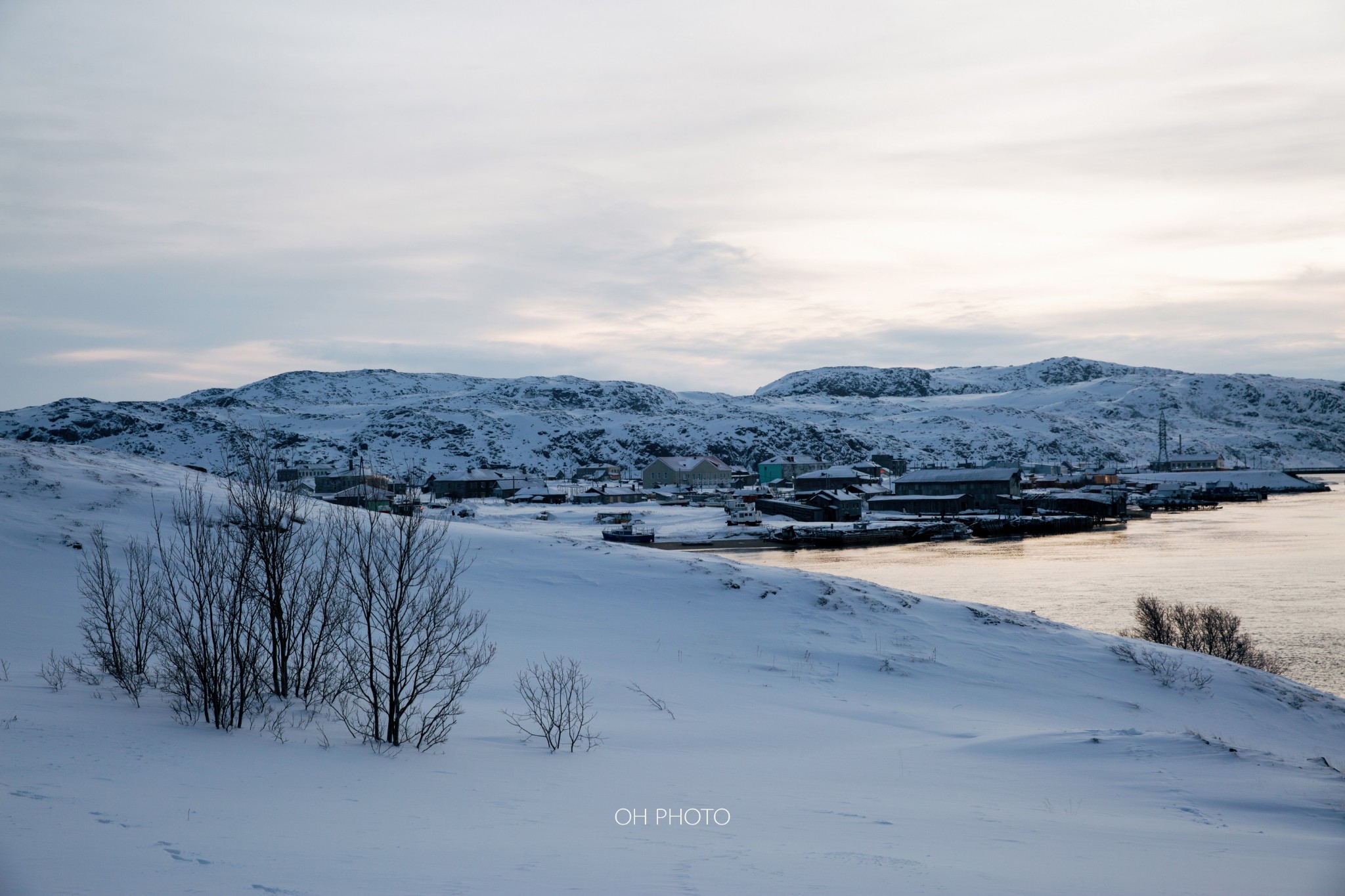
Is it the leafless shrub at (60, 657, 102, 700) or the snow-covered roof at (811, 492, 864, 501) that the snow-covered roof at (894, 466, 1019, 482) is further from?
the leafless shrub at (60, 657, 102, 700)

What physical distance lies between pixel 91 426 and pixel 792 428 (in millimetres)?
118355

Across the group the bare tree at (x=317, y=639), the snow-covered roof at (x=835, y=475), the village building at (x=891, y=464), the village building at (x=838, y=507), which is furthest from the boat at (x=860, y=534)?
the village building at (x=891, y=464)

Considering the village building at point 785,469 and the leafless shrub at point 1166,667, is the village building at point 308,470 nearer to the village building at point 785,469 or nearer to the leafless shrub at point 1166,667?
the village building at point 785,469

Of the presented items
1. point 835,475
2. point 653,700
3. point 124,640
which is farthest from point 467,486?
point 653,700

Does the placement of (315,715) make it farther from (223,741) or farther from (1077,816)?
(1077,816)

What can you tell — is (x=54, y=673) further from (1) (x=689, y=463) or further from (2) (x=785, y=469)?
(2) (x=785, y=469)

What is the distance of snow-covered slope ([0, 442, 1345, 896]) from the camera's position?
6.70 m

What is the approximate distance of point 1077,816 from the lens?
9555mm

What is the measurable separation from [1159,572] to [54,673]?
4537cm

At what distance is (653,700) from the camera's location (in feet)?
47.5

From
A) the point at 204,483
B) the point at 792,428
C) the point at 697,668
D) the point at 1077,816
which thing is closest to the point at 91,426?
the point at 792,428

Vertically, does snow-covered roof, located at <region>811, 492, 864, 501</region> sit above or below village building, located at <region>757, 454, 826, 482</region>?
below

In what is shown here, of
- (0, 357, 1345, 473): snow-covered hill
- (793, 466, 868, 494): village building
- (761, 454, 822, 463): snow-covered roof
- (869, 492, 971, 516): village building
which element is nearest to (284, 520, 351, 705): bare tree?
(869, 492, 971, 516): village building

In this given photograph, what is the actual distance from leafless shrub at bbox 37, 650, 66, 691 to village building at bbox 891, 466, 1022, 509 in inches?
3065
